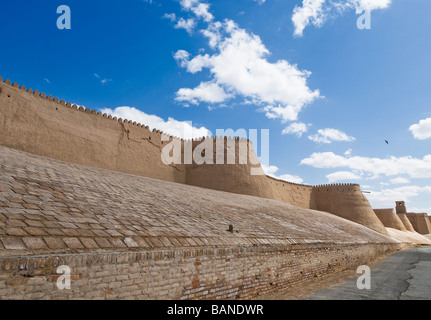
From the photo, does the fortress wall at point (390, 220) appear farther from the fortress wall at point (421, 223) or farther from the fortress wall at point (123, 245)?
the fortress wall at point (123, 245)

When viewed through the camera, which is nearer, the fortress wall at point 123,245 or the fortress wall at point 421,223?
the fortress wall at point 123,245

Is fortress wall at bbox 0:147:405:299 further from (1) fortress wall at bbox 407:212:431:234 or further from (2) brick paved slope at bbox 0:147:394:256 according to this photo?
(1) fortress wall at bbox 407:212:431:234

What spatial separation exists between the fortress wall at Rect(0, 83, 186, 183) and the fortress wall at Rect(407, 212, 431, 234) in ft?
181

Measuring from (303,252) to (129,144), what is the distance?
1155 cm

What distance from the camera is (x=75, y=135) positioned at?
14.4m

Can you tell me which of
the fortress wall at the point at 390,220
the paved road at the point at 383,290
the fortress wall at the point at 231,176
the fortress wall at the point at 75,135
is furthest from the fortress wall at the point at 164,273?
the fortress wall at the point at 390,220

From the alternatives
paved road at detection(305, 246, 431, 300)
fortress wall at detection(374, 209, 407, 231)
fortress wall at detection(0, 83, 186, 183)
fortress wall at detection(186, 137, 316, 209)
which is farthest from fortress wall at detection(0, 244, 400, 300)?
fortress wall at detection(374, 209, 407, 231)

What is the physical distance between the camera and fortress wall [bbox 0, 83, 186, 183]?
40.6 feet

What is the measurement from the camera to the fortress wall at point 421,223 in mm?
54281

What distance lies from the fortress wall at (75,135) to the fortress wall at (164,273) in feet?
34.4

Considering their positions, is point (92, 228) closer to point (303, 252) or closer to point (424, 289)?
point (303, 252)

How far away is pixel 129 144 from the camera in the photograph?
17.0m

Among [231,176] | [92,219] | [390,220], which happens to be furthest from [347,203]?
[92,219]
